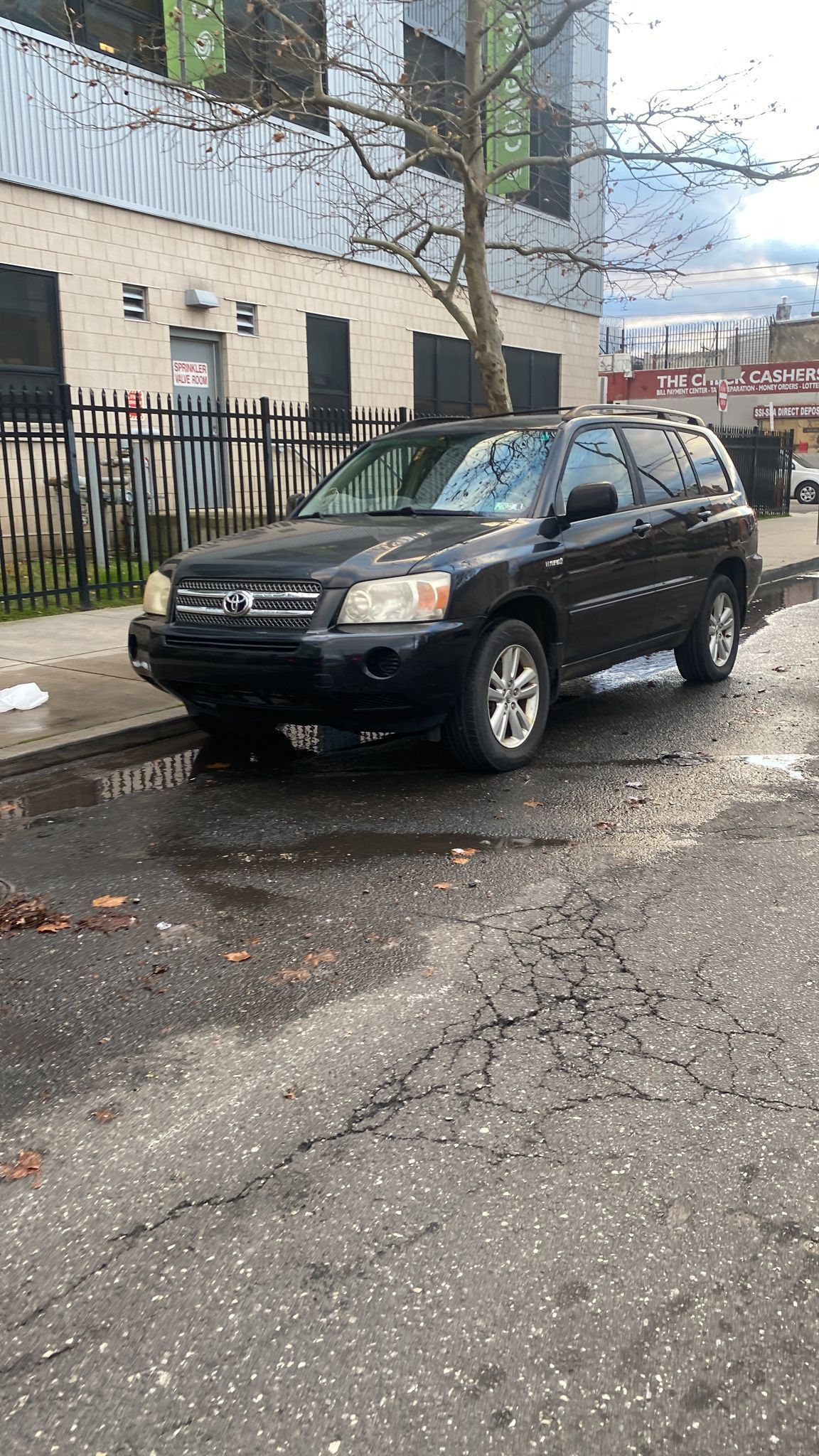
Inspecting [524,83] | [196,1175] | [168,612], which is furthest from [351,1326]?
[524,83]

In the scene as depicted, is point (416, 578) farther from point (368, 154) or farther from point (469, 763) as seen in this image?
point (368, 154)

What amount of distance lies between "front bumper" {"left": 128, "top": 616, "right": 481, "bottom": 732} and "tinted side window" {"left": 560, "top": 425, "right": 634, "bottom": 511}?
151 centimetres

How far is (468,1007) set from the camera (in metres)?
3.62

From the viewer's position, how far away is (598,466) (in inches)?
282

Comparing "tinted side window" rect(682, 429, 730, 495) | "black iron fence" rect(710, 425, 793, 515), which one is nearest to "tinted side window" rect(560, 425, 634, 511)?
"tinted side window" rect(682, 429, 730, 495)

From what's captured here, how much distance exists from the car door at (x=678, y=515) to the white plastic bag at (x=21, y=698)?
4.02 metres

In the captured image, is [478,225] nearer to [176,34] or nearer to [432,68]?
[176,34]

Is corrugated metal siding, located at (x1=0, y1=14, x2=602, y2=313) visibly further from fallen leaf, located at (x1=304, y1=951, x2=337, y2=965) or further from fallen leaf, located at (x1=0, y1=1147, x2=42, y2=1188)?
fallen leaf, located at (x1=0, y1=1147, x2=42, y2=1188)

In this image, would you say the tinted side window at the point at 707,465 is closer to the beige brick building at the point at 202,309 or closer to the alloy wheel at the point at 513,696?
the alloy wheel at the point at 513,696

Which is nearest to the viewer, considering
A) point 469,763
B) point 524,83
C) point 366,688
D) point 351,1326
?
point 351,1326

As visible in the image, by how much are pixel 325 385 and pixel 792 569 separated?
8596 millimetres

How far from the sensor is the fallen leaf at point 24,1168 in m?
2.80

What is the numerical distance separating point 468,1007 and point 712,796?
2.68 m

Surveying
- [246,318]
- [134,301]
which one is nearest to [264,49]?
[246,318]
